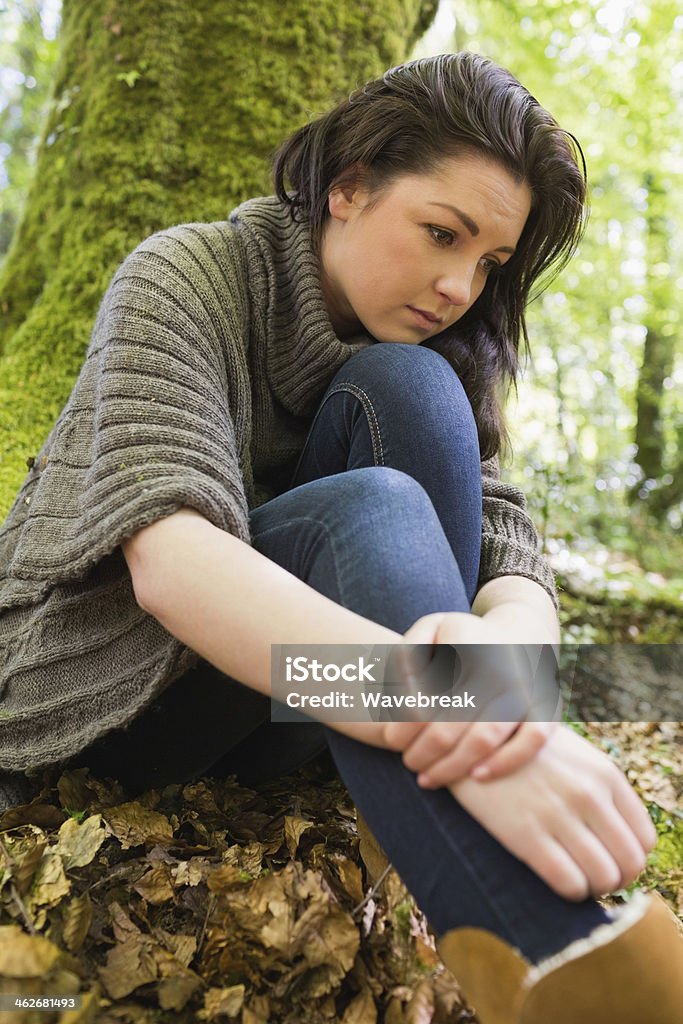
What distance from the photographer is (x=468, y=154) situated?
1502 mm

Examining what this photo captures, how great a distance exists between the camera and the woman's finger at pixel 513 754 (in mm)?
916

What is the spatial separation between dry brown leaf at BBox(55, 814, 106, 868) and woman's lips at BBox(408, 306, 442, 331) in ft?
3.62

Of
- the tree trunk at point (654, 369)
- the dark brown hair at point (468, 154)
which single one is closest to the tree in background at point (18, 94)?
the tree trunk at point (654, 369)

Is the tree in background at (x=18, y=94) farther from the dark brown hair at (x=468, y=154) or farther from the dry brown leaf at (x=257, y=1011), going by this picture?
the dry brown leaf at (x=257, y=1011)

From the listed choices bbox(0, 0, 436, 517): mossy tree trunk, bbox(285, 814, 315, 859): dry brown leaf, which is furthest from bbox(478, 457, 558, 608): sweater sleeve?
bbox(0, 0, 436, 517): mossy tree trunk

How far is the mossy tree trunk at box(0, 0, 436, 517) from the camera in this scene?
2.24 metres

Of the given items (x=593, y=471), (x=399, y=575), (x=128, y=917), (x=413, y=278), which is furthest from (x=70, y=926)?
(x=593, y=471)

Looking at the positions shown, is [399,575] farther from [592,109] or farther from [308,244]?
[592,109]

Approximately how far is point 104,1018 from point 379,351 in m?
1.13

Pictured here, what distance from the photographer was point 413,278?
1.55 m

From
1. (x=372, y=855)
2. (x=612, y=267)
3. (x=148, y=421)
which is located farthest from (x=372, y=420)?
(x=612, y=267)

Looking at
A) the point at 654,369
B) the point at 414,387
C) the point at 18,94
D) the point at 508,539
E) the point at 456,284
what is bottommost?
the point at 654,369

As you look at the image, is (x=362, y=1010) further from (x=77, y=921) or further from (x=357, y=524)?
(x=357, y=524)

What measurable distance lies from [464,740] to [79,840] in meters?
0.69
